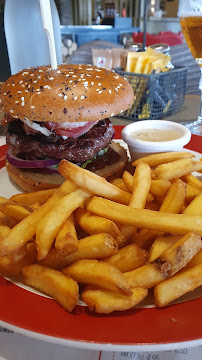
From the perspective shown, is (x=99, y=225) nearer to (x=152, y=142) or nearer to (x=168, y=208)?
(x=168, y=208)

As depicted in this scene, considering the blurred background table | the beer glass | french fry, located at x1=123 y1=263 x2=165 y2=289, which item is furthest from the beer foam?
french fry, located at x1=123 y1=263 x2=165 y2=289

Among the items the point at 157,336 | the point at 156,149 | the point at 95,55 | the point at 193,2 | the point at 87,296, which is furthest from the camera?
the point at 95,55

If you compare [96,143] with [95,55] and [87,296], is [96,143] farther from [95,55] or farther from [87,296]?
[95,55]

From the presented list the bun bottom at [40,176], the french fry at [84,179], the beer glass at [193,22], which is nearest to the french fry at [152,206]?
the french fry at [84,179]

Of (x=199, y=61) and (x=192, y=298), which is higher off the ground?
(x=199, y=61)

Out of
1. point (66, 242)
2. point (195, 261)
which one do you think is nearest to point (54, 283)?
point (66, 242)

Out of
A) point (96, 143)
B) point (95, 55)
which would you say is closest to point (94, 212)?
point (96, 143)
